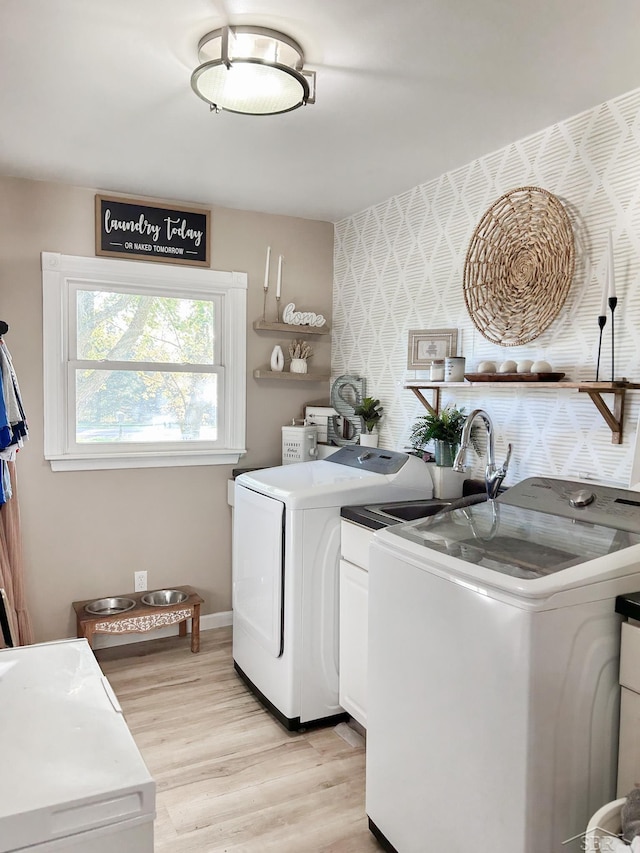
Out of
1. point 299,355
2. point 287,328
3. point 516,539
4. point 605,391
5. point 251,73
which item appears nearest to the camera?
point 516,539

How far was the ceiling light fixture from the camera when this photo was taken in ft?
5.95

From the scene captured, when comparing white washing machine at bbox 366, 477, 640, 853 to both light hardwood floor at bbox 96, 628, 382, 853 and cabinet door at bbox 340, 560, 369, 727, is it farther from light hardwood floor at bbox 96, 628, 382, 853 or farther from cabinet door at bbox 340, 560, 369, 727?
cabinet door at bbox 340, 560, 369, 727

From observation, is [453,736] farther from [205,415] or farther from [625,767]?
[205,415]

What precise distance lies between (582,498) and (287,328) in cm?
209

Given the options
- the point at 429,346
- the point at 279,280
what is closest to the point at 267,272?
the point at 279,280

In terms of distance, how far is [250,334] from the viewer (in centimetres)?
367

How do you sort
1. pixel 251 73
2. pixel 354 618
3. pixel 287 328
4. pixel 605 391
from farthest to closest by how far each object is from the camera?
pixel 287 328 → pixel 354 618 → pixel 605 391 → pixel 251 73

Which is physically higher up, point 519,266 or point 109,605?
point 519,266

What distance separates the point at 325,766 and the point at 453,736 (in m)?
1.00

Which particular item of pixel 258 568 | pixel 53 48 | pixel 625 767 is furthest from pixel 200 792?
pixel 53 48

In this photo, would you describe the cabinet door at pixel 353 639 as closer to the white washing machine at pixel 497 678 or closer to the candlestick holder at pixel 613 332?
the white washing machine at pixel 497 678

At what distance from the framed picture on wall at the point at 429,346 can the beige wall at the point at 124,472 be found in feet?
2.81

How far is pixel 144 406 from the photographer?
344 cm

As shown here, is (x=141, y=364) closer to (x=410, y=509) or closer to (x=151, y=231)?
(x=151, y=231)
